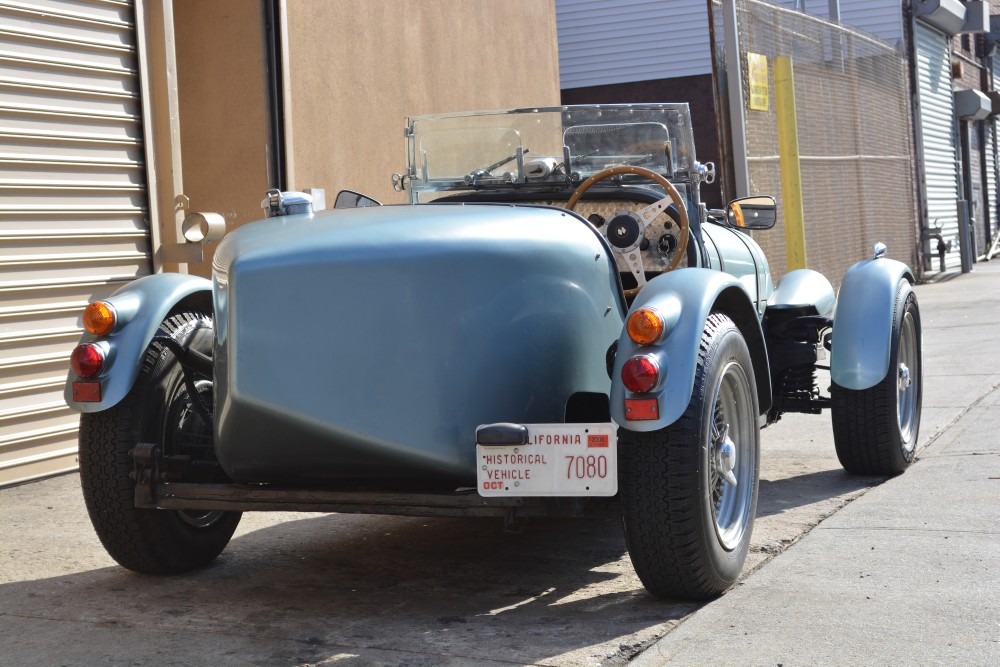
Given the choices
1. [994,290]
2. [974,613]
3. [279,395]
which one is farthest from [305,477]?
[994,290]

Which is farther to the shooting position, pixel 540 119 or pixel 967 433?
pixel 967 433

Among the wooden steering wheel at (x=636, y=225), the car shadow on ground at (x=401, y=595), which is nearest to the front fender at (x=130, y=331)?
the car shadow on ground at (x=401, y=595)

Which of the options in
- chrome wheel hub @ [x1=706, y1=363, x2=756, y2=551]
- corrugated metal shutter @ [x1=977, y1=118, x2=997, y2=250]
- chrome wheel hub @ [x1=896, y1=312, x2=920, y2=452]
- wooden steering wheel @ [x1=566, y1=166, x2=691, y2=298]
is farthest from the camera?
corrugated metal shutter @ [x1=977, y1=118, x2=997, y2=250]

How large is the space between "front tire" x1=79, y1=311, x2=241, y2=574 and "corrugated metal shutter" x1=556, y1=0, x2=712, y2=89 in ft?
62.8

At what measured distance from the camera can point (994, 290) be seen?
17.2 metres

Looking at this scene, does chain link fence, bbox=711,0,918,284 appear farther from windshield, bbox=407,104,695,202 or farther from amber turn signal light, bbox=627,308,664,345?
amber turn signal light, bbox=627,308,664,345

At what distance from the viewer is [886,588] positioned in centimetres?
399

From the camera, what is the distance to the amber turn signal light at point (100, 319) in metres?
4.30

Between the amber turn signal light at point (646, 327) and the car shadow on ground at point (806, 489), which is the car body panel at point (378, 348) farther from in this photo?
the car shadow on ground at point (806, 489)

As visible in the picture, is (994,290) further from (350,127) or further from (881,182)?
(350,127)

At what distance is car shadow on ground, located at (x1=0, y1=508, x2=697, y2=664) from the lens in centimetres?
364

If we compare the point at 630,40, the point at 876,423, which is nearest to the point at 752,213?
the point at 876,423

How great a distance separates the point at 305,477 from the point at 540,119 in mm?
2475

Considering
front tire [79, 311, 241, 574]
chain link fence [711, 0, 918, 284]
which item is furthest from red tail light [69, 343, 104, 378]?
chain link fence [711, 0, 918, 284]
